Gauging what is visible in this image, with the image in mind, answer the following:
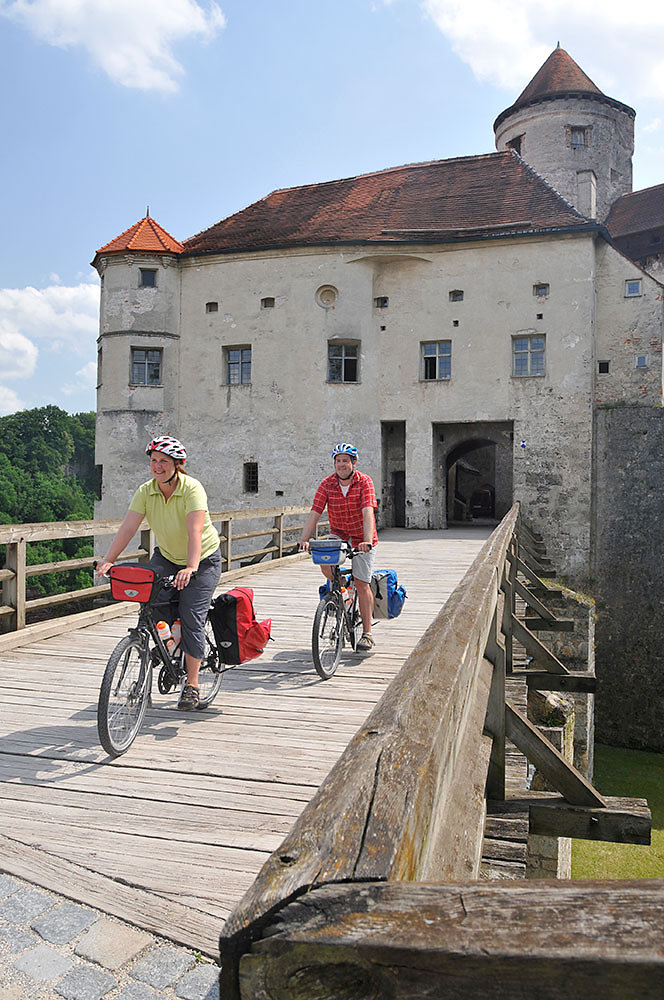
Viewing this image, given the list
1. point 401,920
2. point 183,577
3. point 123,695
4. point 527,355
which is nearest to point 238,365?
point 527,355

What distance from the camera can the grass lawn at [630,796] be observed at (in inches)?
514

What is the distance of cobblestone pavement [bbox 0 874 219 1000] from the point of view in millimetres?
2131

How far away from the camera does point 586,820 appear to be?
341 cm

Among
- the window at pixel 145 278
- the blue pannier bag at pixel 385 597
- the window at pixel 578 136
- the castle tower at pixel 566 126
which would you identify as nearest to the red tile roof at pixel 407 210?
the window at pixel 145 278

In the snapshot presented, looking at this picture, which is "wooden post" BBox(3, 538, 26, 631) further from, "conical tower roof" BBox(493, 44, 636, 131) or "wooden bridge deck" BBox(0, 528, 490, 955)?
"conical tower roof" BBox(493, 44, 636, 131)

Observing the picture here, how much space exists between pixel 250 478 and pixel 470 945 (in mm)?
22670

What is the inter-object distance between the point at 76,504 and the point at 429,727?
183 feet

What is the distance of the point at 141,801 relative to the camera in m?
3.37

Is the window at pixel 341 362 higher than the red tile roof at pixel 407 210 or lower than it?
lower

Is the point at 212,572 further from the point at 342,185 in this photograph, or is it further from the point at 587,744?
the point at 342,185

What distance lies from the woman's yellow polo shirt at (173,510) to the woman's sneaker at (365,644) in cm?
218

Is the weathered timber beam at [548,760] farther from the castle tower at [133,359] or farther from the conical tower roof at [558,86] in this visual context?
the conical tower roof at [558,86]

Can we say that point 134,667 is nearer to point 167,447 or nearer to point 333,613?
point 167,447

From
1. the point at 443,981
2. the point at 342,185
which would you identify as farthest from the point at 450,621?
the point at 342,185
